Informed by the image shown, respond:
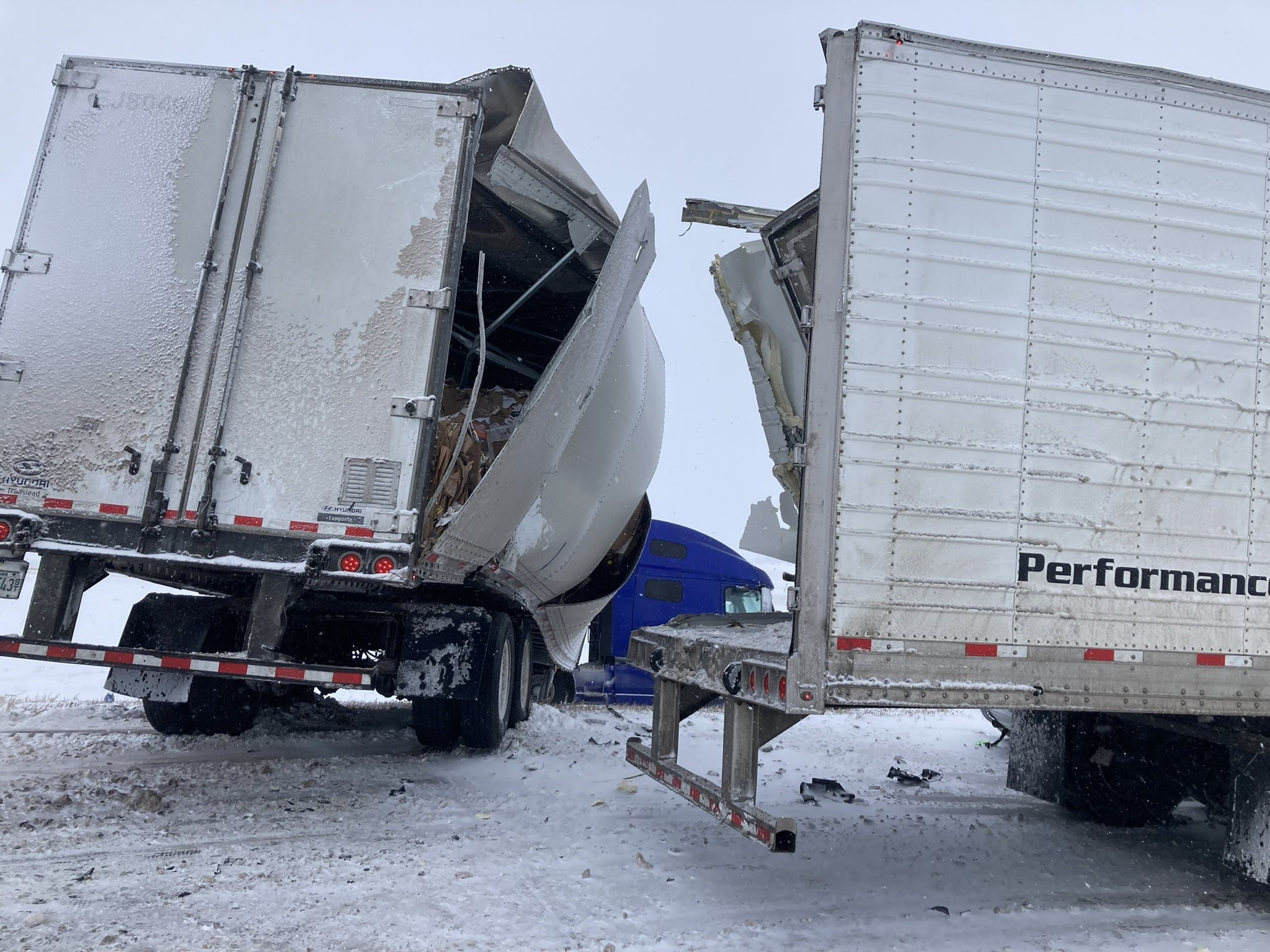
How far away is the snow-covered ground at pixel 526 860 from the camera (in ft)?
12.6

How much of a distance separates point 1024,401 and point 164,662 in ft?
15.1

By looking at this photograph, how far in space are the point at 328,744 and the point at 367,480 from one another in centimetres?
357

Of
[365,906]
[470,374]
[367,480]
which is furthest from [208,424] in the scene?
[470,374]

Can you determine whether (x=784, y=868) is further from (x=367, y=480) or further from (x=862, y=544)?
(x=367, y=480)

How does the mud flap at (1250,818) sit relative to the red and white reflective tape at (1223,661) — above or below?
below

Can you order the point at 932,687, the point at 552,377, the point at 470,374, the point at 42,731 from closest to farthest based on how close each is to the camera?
the point at 932,687 < the point at 552,377 < the point at 42,731 < the point at 470,374

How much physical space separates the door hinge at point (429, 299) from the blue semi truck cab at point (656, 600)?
8067 millimetres

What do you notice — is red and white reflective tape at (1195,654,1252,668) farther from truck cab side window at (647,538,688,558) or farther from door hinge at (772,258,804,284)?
truck cab side window at (647,538,688,558)

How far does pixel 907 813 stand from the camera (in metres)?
6.27

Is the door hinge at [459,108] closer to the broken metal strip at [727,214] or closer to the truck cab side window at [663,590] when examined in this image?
the broken metal strip at [727,214]

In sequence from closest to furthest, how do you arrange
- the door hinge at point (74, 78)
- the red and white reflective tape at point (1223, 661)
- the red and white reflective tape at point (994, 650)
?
the red and white reflective tape at point (994, 650), the red and white reflective tape at point (1223, 661), the door hinge at point (74, 78)

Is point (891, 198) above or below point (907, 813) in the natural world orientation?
above

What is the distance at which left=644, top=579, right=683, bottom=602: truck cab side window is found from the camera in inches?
519

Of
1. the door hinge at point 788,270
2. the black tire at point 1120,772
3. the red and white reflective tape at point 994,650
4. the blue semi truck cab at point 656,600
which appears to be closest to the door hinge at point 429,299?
the door hinge at point 788,270
